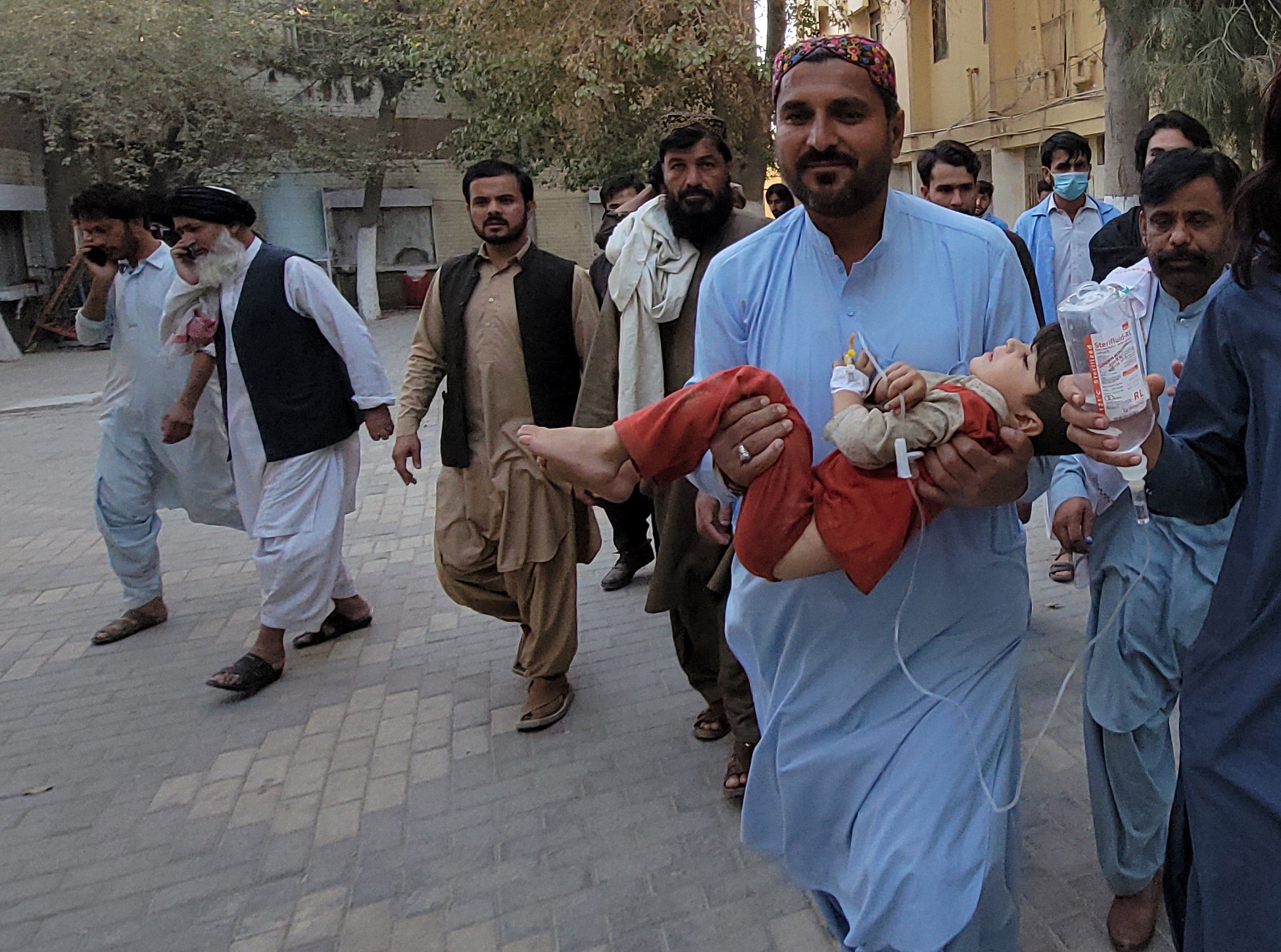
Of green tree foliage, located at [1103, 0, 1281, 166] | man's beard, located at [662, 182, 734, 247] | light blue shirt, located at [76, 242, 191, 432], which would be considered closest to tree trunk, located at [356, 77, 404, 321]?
green tree foliage, located at [1103, 0, 1281, 166]

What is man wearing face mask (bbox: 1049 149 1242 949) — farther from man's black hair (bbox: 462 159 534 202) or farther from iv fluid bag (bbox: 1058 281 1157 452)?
man's black hair (bbox: 462 159 534 202)

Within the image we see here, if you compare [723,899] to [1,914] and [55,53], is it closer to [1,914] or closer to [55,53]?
[1,914]

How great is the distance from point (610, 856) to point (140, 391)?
356cm

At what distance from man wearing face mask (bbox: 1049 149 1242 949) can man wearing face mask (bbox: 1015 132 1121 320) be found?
2647 mm

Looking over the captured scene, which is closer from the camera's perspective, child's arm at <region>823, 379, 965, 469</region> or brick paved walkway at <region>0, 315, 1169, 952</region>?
child's arm at <region>823, 379, 965, 469</region>

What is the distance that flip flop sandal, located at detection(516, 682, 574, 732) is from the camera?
406 cm

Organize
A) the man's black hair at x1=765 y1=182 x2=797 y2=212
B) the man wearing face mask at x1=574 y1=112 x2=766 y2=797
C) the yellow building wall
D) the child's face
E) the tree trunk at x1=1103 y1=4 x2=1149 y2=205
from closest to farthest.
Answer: the child's face, the man wearing face mask at x1=574 y1=112 x2=766 y2=797, the man's black hair at x1=765 y1=182 x2=797 y2=212, the tree trunk at x1=1103 y1=4 x2=1149 y2=205, the yellow building wall

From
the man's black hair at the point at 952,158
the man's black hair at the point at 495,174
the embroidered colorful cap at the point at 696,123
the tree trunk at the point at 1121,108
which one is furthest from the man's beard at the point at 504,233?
the tree trunk at the point at 1121,108

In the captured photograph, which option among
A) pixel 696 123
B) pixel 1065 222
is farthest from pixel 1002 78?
pixel 696 123

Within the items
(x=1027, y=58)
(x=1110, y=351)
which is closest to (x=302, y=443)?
(x=1110, y=351)

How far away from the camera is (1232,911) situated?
154 cm

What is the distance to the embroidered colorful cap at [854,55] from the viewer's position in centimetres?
208

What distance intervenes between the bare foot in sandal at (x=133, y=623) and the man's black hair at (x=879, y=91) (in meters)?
4.68

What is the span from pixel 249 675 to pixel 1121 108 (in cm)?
756
